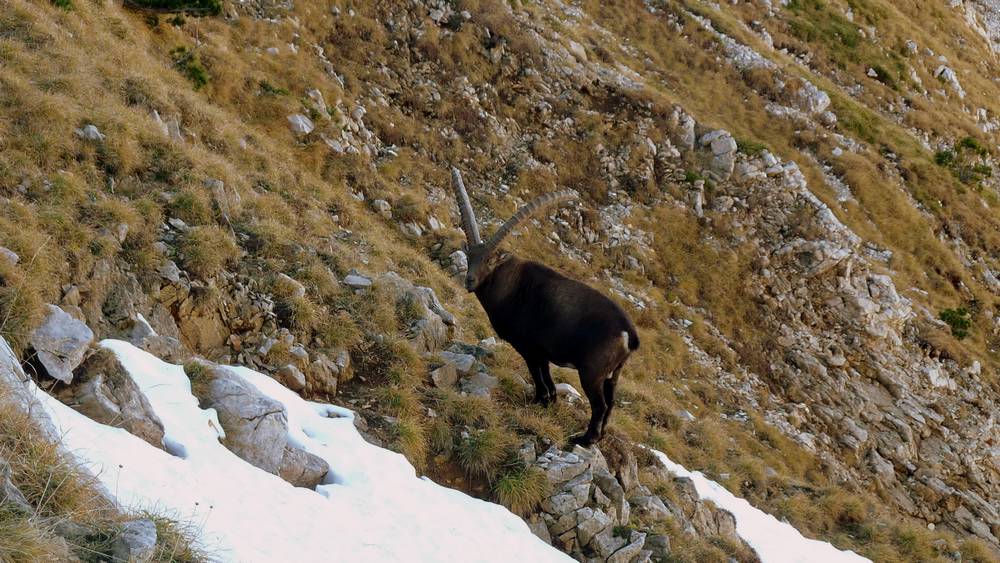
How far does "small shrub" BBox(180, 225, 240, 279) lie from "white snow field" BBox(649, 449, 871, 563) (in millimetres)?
7476

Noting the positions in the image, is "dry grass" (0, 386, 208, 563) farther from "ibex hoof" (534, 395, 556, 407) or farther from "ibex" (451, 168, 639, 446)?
"ibex hoof" (534, 395, 556, 407)

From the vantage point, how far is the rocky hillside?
10.4m

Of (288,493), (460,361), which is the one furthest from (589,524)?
(288,493)

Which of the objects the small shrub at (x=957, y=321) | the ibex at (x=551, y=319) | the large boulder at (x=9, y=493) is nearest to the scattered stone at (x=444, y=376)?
the ibex at (x=551, y=319)

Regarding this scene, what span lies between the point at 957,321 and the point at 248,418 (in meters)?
26.0

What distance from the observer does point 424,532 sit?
26.4ft

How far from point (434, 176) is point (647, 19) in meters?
18.9

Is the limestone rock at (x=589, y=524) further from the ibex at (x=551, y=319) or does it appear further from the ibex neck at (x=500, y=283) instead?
the ibex neck at (x=500, y=283)

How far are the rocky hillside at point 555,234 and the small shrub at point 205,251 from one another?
50mm

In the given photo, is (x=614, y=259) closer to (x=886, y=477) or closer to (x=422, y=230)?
(x=422, y=230)

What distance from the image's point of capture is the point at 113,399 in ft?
23.9

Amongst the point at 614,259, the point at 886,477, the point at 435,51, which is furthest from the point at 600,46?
the point at 886,477

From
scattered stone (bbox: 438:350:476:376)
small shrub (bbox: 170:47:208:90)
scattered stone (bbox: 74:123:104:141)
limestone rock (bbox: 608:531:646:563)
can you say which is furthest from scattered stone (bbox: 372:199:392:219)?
limestone rock (bbox: 608:531:646:563)

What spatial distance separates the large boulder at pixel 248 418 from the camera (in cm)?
806
